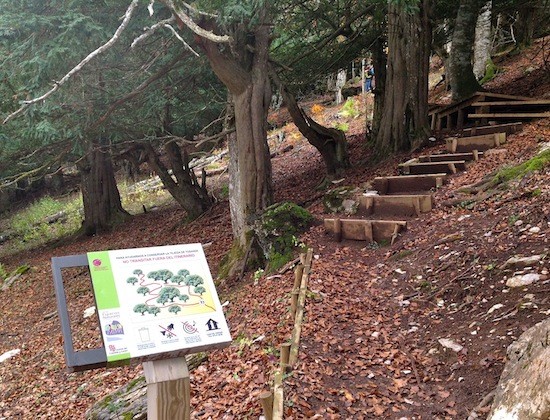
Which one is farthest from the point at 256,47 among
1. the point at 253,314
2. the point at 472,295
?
the point at 472,295

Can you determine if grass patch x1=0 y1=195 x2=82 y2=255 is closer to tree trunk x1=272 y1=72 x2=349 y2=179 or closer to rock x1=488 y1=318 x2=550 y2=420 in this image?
tree trunk x1=272 y1=72 x2=349 y2=179

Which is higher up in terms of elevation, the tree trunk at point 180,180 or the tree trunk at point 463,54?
the tree trunk at point 463,54

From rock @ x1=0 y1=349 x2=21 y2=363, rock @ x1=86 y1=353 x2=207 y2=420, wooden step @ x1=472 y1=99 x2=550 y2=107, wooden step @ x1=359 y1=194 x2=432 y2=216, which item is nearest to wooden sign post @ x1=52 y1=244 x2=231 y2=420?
rock @ x1=86 y1=353 x2=207 y2=420

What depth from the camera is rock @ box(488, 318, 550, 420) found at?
280cm

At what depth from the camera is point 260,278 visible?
24.8 feet

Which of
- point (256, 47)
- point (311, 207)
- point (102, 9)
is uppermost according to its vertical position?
point (102, 9)

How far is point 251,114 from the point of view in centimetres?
849

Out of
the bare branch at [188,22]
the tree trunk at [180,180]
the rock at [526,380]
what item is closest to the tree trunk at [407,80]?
the bare branch at [188,22]

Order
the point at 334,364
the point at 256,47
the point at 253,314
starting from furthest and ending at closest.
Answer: the point at 256,47, the point at 253,314, the point at 334,364

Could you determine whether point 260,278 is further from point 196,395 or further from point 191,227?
point 191,227

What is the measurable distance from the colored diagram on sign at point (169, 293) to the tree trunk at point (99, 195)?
13.9 metres

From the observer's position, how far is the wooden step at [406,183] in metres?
8.67

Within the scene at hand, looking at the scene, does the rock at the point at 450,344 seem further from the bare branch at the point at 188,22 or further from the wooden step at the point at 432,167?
the wooden step at the point at 432,167

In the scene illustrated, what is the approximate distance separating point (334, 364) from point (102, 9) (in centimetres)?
626
